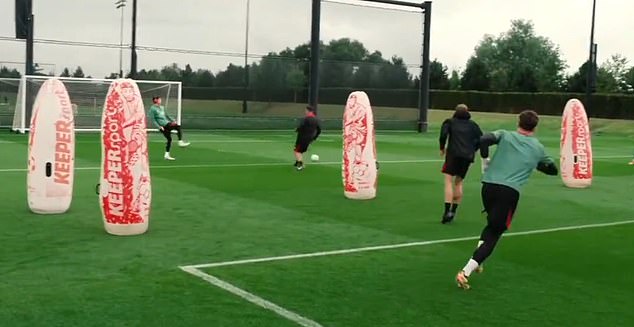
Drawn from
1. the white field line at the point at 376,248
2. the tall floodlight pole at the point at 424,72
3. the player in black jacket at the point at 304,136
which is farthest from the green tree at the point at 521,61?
the white field line at the point at 376,248

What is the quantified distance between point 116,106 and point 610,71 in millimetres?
75426

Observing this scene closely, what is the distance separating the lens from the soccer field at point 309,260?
691cm

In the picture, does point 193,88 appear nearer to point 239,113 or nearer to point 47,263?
point 239,113

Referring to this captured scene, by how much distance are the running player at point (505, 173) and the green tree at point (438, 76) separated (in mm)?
76727

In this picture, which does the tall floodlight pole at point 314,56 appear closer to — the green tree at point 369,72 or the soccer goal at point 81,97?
the green tree at point 369,72

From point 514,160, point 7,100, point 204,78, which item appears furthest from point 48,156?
point 204,78

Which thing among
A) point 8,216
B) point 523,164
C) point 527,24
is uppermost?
point 527,24

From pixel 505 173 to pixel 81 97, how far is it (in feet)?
89.3

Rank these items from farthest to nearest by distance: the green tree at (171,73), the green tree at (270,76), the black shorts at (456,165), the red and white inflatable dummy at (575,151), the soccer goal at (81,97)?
the green tree at (270,76), the green tree at (171,73), the soccer goal at (81,97), the red and white inflatable dummy at (575,151), the black shorts at (456,165)

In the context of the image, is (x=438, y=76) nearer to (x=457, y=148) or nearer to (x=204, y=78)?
(x=204, y=78)

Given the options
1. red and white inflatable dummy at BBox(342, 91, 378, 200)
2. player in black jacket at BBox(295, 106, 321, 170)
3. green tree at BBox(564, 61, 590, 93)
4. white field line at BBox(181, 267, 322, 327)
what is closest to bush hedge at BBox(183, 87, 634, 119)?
green tree at BBox(564, 61, 590, 93)

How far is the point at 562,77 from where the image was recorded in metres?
91.0

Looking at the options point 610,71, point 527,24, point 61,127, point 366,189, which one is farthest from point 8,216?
point 527,24

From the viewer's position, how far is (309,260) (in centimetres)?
904
